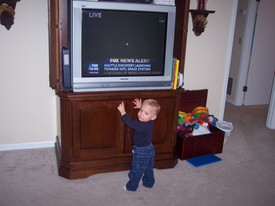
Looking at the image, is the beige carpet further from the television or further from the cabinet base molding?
the television

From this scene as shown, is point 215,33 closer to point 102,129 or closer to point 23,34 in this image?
point 102,129

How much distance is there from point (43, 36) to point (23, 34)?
0.59 feet

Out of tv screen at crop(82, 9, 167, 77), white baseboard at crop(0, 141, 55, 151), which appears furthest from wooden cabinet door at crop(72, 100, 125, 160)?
white baseboard at crop(0, 141, 55, 151)

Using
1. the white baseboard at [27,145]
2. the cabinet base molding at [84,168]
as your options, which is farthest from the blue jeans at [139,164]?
the white baseboard at [27,145]

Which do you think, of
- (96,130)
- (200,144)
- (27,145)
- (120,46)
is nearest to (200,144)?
(200,144)

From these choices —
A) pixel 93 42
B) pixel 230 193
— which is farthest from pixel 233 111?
pixel 93 42

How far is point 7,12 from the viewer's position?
8.84ft

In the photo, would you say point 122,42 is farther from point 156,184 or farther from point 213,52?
point 213,52

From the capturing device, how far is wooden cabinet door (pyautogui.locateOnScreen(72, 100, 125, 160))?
100 inches

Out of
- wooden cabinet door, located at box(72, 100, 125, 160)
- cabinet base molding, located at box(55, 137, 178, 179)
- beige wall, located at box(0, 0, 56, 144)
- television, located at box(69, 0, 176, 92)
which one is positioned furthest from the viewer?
beige wall, located at box(0, 0, 56, 144)

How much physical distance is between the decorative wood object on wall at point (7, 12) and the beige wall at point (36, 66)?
7 centimetres

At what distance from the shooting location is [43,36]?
2941 millimetres

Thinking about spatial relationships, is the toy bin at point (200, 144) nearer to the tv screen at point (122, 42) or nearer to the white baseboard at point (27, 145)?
the tv screen at point (122, 42)

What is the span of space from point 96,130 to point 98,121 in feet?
0.27
